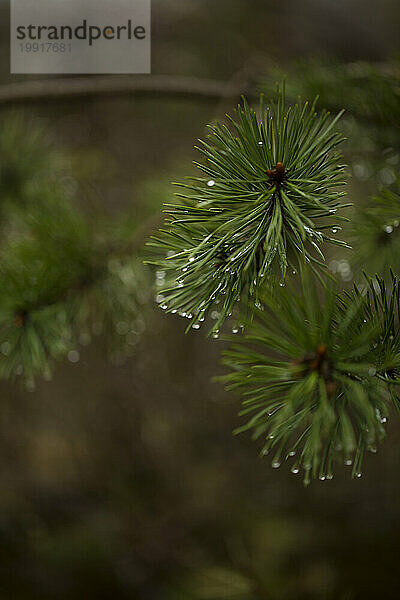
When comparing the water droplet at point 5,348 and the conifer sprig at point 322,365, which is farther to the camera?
the water droplet at point 5,348

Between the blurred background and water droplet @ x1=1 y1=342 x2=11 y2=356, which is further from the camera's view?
the blurred background

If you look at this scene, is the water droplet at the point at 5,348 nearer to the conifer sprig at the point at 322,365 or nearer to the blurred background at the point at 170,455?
the conifer sprig at the point at 322,365

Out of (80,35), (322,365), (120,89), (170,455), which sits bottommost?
(170,455)

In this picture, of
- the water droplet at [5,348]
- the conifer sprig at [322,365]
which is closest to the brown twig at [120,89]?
the water droplet at [5,348]

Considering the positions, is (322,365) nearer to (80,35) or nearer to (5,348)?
(5,348)

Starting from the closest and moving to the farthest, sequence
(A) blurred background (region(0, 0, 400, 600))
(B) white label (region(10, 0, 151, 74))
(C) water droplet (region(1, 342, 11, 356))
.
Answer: (C) water droplet (region(1, 342, 11, 356)) → (B) white label (region(10, 0, 151, 74)) → (A) blurred background (region(0, 0, 400, 600))

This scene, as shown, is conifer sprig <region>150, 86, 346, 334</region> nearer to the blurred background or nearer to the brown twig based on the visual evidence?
the brown twig

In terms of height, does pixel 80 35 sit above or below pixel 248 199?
above

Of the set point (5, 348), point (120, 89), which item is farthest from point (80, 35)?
point (5, 348)

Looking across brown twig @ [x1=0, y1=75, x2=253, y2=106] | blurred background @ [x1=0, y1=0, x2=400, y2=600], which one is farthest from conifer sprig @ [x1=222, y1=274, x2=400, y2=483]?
blurred background @ [x1=0, y1=0, x2=400, y2=600]

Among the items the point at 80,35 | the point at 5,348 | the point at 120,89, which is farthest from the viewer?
the point at 80,35
